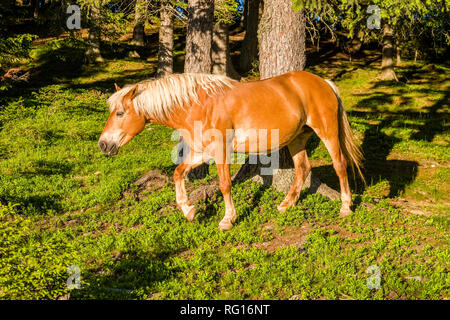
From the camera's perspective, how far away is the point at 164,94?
20.5ft

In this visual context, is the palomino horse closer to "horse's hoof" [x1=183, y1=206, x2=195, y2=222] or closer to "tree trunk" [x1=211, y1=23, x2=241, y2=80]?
"horse's hoof" [x1=183, y1=206, x2=195, y2=222]

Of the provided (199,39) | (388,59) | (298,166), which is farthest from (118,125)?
(388,59)

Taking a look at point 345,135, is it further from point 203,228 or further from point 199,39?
point 199,39

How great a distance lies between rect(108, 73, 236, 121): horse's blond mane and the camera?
20.5ft

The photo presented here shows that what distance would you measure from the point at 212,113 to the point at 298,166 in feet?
6.86

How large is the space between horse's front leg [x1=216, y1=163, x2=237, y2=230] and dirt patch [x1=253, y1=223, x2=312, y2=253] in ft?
1.95

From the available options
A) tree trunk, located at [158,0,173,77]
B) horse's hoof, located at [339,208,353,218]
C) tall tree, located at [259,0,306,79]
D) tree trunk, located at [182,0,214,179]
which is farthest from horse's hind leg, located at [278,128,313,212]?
tree trunk, located at [158,0,173,77]

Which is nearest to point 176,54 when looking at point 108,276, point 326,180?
point 326,180

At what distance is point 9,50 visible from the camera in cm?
1430

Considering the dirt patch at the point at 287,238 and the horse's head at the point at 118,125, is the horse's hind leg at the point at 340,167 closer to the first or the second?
the dirt patch at the point at 287,238

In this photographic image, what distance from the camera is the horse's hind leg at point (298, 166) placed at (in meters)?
7.29

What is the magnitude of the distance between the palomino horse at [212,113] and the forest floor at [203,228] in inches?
35.1

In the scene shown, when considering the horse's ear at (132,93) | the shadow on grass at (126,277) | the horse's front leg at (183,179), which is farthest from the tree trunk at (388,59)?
the shadow on grass at (126,277)
